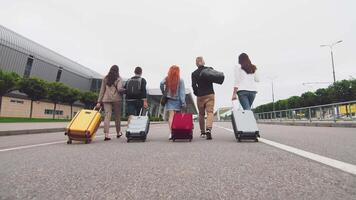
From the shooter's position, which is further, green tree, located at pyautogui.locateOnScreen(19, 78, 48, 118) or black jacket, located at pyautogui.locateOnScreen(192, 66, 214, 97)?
green tree, located at pyautogui.locateOnScreen(19, 78, 48, 118)

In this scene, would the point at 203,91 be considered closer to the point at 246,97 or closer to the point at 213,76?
the point at 213,76

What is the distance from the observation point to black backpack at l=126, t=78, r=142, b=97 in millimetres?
6664

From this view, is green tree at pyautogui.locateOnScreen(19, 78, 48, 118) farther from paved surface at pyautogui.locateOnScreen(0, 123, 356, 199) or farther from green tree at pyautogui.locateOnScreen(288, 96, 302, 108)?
green tree at pyautogui.locateOnScreen(288, 96, 302, 108)

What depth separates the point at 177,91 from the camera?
6.48 meters

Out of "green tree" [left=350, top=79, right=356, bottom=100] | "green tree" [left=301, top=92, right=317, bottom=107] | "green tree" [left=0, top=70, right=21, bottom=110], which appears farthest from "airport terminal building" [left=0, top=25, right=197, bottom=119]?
"green tree" [left=350, top=79, right=356, bottom=100]

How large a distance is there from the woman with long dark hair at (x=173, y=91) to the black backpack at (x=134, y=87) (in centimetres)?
60

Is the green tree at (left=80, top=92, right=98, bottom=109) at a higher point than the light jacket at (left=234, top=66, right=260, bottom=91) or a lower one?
higher

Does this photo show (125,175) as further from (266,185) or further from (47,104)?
(47,104)

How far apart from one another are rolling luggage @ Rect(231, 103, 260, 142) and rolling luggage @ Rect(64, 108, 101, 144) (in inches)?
121

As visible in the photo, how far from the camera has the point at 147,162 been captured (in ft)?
10.1

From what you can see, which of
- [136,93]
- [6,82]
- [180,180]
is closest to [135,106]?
[136,93]

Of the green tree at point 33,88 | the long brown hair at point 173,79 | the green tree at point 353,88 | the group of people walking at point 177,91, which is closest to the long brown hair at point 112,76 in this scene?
the group of people walking at point 177,91

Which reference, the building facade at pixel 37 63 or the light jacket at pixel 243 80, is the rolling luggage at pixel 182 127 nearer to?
the light jacket at pixel 243 80

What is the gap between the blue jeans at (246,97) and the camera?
19.7 feet
